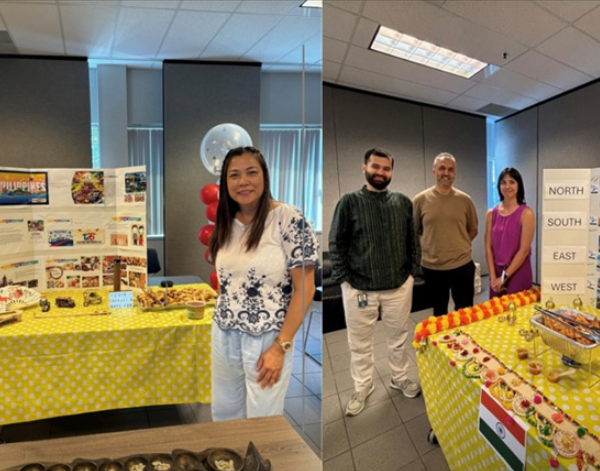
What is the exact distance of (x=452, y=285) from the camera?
66cm

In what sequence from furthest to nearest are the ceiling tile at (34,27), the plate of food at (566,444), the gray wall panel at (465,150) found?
the ceiling tile at (34,27) → the gray wall panel at (465,150) → the plate of food at (566,444)

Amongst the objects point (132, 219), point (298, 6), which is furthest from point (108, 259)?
point (298, 6)

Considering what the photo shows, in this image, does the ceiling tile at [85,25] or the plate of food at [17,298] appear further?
the plate of food at [17,298]

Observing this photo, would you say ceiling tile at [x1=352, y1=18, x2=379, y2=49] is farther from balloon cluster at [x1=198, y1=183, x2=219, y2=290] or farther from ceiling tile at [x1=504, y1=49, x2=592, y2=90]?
balloon cluster at [x1=198, y1=183, x2=219, y2=290]

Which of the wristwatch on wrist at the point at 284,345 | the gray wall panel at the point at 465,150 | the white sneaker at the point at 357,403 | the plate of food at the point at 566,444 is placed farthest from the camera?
the wristwatch on wrist at the point at 284,345

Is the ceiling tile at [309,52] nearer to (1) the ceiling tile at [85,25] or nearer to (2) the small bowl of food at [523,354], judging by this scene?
(1) the ceiling tile at [85,25]

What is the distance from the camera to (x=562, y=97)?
57 cm

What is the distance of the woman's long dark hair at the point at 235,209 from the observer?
0.92m

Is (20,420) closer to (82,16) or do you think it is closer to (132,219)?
(132,219)

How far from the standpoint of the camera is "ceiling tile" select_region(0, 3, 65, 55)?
0.85 meters

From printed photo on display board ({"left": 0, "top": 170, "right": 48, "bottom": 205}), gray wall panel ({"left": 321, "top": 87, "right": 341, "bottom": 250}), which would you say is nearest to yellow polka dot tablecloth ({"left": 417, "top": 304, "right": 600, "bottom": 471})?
gray wall panel ({"left": 321, "top": 87, "right": 341, "bottom": 250})

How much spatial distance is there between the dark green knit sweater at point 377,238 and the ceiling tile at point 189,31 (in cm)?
63

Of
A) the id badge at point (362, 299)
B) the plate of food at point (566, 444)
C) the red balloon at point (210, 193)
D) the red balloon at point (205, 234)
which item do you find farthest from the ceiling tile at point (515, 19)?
the red balloon at point (205, 234)

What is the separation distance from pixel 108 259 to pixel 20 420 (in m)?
0.50
